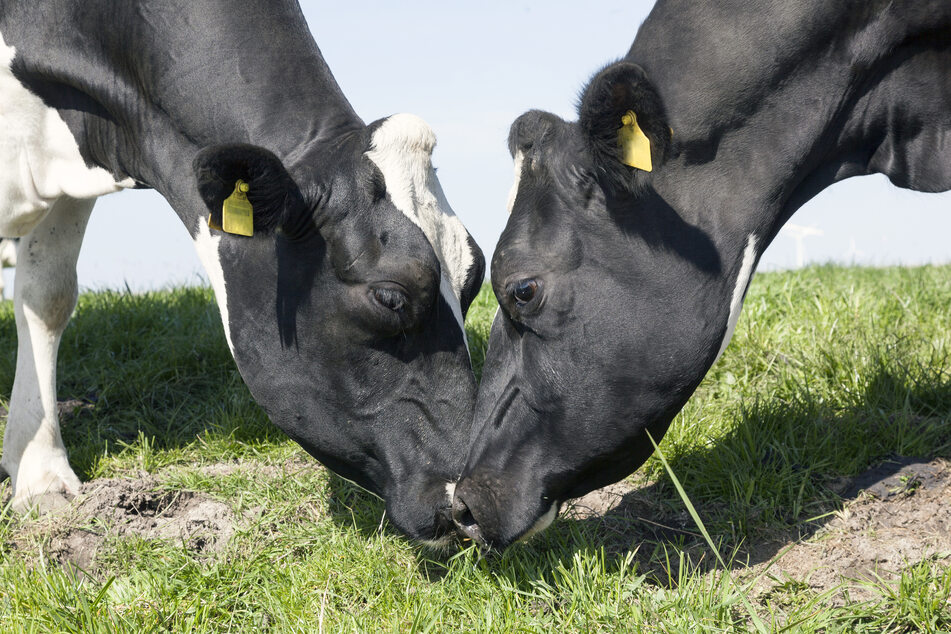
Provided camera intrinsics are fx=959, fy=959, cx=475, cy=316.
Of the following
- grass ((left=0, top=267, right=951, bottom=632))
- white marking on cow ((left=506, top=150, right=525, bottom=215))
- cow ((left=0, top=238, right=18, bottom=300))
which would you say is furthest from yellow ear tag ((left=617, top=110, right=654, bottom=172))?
cow ((left=0, top=238, right=18, bottom=300))

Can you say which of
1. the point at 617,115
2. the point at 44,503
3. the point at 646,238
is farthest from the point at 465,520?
the point at 44,503

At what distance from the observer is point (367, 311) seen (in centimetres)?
365

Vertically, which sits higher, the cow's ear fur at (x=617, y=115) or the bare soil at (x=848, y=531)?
the cow's ear fur at (x=617, y=115)

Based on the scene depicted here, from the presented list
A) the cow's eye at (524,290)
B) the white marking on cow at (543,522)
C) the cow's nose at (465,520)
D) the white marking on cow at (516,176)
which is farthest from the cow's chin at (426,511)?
the white marking on cow at (516,176)

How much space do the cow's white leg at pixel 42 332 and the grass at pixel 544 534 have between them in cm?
29

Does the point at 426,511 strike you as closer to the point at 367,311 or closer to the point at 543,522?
the point at 543,522

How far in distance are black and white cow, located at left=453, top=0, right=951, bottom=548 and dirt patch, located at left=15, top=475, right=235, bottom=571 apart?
1375 millimetres

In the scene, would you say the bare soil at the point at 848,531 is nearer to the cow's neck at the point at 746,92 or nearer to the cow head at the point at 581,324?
the cow head at the point at 581,324

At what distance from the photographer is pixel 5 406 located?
18.9 feet

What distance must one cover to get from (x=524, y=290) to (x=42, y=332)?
323cm

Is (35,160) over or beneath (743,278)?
→ beneath

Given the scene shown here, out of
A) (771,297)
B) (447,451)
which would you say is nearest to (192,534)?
(447,451)

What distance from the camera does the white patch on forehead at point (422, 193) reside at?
3.77 metres

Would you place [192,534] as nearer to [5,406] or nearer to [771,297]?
[5,406]
